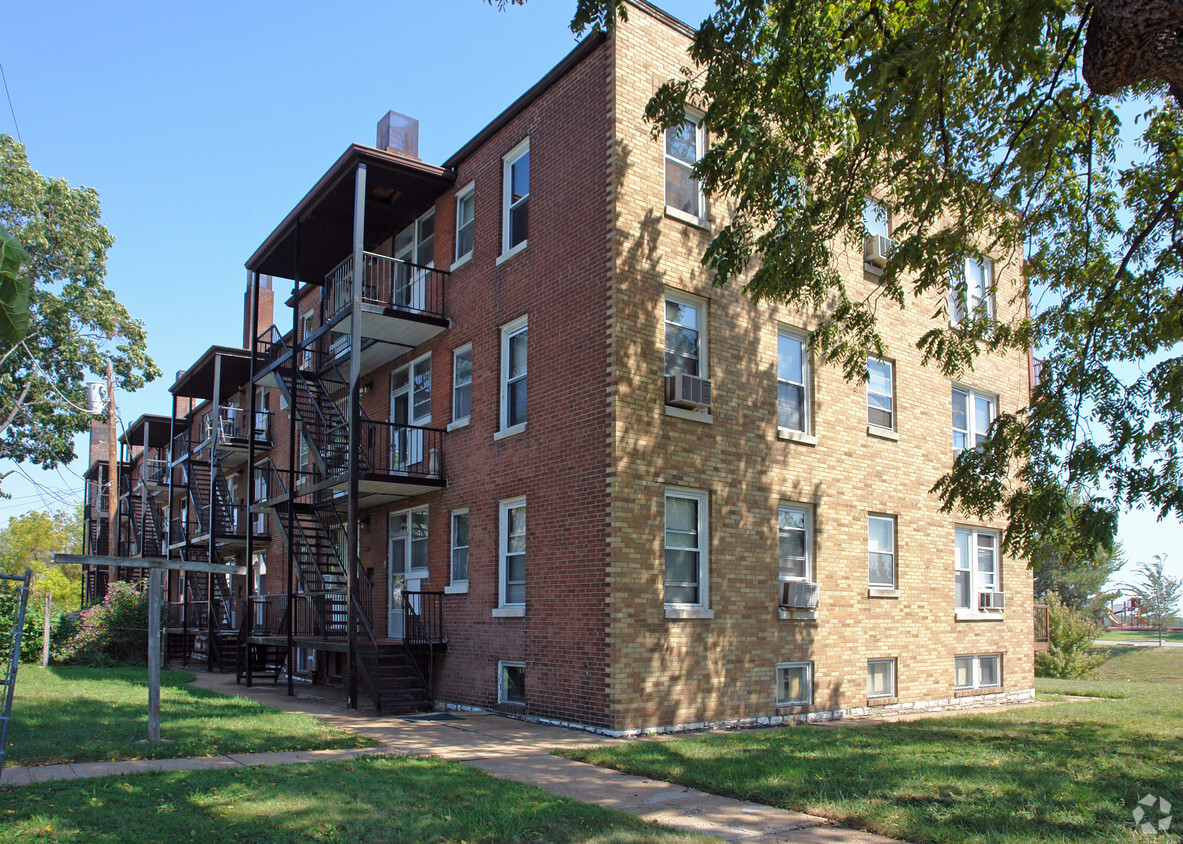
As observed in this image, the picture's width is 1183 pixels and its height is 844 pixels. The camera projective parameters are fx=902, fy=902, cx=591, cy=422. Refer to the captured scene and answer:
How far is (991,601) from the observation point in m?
18.2

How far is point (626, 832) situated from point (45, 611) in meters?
20.8

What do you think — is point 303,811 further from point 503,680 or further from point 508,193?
point 508,193

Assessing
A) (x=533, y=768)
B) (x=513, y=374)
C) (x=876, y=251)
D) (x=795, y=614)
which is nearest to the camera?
(x=533, y=768)

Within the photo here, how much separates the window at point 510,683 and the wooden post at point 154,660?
203 inches

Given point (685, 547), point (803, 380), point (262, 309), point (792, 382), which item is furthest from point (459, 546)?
point (262, 309)

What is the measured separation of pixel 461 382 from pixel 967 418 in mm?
10335

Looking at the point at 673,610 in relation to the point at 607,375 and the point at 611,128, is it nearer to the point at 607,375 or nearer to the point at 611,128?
the point at 607,375

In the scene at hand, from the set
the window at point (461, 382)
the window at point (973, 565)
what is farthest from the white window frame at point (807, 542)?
the window at point (461, 382)

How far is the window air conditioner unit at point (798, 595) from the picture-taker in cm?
1381

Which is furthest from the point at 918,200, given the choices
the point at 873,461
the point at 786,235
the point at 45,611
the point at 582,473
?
the point at 45,611

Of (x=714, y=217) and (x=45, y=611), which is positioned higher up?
(x=714, y=217)

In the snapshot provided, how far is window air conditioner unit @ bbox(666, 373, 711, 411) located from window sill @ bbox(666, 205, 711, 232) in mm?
2373

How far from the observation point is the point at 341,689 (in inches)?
695

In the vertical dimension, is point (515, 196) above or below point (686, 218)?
above
